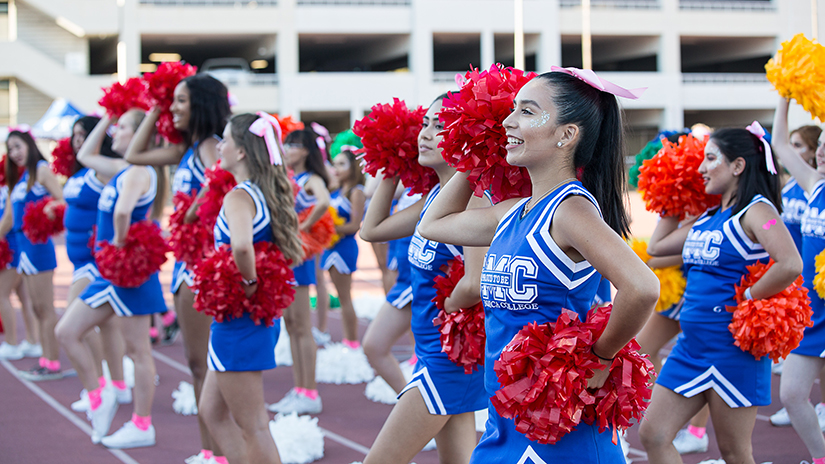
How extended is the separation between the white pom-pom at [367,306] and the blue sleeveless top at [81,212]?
4058 mm

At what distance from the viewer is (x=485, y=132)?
224 centimetres

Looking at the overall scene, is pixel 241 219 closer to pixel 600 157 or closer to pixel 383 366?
pixel 383 366

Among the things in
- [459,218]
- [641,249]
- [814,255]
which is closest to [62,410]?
[641,249]

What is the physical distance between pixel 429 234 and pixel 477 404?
84 centimetres

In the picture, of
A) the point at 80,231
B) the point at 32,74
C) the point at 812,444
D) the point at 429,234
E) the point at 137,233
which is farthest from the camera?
the point at 32,74

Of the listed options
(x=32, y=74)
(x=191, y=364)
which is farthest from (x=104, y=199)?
(x=32, y=74)

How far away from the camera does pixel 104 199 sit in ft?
16.0

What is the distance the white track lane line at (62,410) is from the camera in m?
4.51

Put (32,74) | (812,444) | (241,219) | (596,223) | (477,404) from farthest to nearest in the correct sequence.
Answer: (32,74) < (812,444) < (241,219) < (477,404) < (596,223)

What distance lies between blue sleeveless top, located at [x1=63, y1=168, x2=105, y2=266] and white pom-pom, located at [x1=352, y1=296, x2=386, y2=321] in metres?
4.06

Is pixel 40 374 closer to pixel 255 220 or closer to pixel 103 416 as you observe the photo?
pixel 103 416

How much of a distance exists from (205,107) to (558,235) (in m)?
2.87

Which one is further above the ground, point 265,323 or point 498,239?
point 498,239

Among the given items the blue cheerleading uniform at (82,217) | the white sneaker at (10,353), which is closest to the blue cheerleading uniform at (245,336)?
the blue cheerleading uniform at (82,217)
